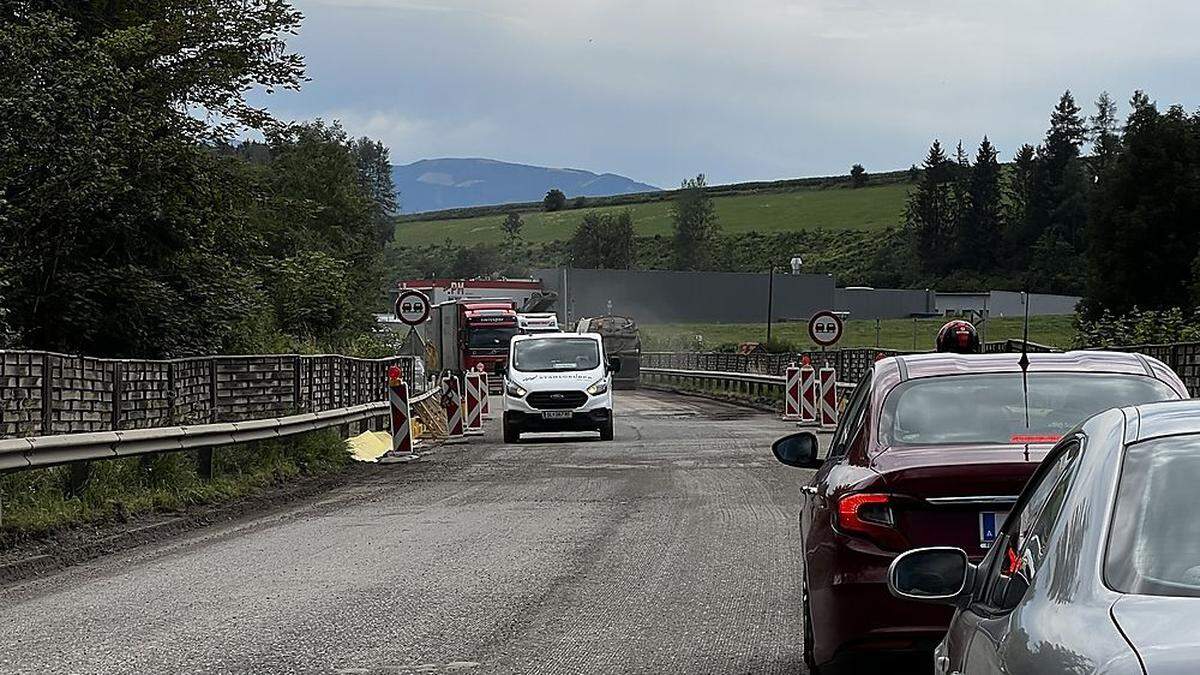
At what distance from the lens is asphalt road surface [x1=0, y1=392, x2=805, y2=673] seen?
793cm

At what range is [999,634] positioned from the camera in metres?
3.50

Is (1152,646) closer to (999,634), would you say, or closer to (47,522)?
(999,634)

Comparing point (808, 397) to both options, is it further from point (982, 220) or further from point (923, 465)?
point (982, 220)

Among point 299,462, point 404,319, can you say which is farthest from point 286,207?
point 299,462

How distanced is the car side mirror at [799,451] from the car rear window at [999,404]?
864 mm

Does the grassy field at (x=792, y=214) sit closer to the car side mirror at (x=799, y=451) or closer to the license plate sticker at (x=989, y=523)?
the car side mirror at (x=799, y=451)

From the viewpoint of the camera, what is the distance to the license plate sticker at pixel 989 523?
6.29 meters

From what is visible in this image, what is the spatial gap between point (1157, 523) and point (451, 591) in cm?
711

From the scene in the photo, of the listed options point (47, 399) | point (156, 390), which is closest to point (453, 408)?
point (156, 390)

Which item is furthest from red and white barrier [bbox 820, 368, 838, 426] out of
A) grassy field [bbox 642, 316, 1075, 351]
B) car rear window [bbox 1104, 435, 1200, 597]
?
grassy field [bbox 642, 316, 1075, 351]

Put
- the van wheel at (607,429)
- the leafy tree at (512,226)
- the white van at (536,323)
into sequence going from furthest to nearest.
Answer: the leafy tree at (512,226) → the white van at (536,323) → the van wheel at (607,429)

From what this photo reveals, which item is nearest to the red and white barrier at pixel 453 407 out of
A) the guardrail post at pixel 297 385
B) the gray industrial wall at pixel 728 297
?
the guardrail post at pixel 297 385

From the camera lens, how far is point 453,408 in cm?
2897

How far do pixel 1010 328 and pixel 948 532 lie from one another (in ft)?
270
